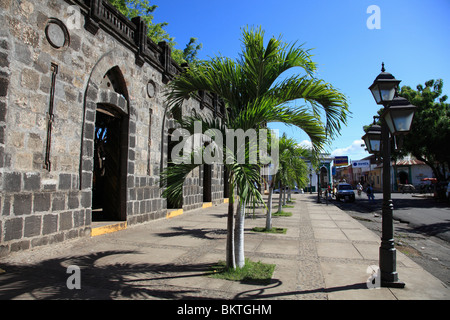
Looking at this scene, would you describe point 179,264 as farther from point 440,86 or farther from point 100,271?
point 440,86

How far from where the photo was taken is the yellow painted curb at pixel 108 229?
721cm

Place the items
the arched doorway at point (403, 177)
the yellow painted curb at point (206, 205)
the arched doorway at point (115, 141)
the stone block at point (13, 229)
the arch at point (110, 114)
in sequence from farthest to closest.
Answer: the arched doorway at point (403, 177), the yellow painted curb at point (206, 205), the arched doorway at point (115, 141), the arch at point (110, 114), the stone block at point (13, 229)

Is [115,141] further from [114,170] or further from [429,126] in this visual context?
[429,126]

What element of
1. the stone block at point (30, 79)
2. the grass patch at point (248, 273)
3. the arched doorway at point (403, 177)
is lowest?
the grass patch at point (248, 273)

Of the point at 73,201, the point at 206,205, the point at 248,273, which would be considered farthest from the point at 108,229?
the point at 206,205

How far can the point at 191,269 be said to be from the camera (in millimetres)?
4906

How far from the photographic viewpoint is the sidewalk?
3.86 metres

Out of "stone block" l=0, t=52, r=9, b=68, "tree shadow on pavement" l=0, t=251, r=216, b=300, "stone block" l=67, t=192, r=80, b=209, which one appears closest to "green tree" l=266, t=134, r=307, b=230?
"tree shadow on pavement" l=0, t=251, r=216, b=300

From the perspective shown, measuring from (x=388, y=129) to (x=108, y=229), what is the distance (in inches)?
268

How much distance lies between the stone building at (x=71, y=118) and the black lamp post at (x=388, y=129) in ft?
12.7

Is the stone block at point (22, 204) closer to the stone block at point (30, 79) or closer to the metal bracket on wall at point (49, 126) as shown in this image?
the metal bracket on wall at point (49, 126)

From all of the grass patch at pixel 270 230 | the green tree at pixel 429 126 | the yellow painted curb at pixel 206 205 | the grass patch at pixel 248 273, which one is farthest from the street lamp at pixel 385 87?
the green tree at pixel 429 126

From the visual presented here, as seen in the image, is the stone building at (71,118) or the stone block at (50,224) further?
the stone block at (50,224)

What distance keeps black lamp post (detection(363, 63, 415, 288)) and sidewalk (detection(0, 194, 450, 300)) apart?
0.33m
